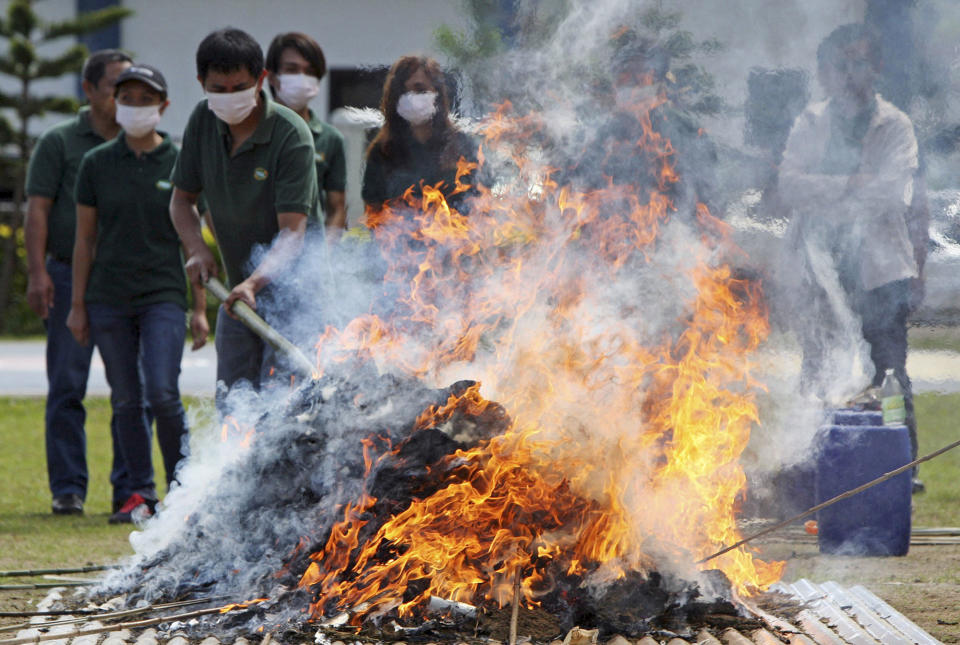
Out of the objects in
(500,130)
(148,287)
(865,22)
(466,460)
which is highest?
(865,22)

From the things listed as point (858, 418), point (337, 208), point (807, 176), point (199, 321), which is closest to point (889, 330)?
point (858, 418)

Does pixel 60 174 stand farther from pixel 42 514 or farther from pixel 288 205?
pixel 288 205

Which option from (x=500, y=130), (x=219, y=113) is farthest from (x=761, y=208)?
(x=219, y=113)

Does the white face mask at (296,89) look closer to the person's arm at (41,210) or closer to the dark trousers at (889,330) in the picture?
the person's arm at (41,210)

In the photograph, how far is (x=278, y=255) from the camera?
19.3 feet

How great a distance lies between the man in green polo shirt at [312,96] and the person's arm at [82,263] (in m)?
1.27

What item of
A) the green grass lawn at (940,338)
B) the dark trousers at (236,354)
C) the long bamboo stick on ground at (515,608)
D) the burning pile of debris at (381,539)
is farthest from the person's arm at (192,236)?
the green grass lawn at (940,338)

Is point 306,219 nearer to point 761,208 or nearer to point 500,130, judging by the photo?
point 500,130

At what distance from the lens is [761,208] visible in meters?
6.28

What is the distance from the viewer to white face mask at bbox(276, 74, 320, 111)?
690 centimetres

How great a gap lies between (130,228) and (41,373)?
9943 mm

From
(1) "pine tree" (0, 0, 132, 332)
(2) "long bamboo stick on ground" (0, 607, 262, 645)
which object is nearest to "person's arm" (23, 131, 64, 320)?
(2) "long bamboo stick on ground" (0, 607, 262, 645)

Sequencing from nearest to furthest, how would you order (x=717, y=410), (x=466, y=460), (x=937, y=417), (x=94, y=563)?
(x=466, y=460), (x=717, y=410), (x=94, y=563), (x=937, y=417)

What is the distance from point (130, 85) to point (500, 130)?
226 cm
